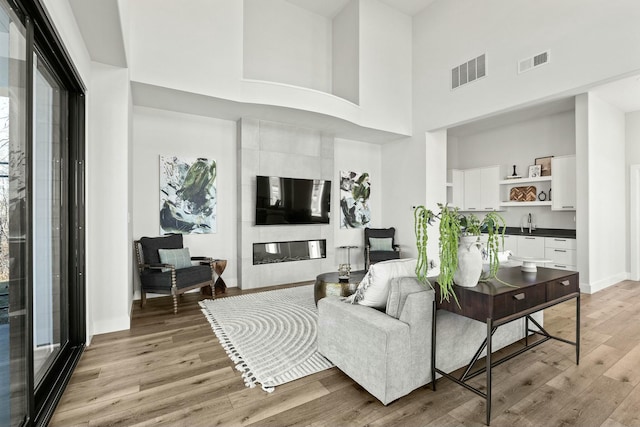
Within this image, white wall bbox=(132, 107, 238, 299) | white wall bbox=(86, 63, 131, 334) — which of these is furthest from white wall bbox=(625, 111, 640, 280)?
white wall bbox=(86, 63, 131, 334)

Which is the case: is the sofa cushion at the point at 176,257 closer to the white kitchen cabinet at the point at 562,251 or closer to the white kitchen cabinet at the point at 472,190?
the white kitchen cabinet at the point at 562,251

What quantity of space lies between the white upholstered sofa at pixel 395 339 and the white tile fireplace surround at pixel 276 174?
296 centimetres

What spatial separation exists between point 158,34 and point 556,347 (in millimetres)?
5498

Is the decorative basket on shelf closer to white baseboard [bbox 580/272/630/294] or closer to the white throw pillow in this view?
white baseboard [bbox 580/272/630/294]

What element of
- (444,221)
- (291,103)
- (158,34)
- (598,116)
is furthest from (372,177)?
(444,221)

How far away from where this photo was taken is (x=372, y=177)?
22.8 feet

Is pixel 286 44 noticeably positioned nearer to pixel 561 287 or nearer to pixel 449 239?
pixel 449 239

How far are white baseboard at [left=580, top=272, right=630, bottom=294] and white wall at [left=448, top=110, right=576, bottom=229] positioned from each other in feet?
3.34

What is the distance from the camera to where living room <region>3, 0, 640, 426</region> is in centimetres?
328

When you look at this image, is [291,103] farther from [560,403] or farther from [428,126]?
[560,403]

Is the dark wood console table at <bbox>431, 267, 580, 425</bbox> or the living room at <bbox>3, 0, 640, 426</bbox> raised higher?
the living room at <bbox>3, 0, 640, 426</bbox>

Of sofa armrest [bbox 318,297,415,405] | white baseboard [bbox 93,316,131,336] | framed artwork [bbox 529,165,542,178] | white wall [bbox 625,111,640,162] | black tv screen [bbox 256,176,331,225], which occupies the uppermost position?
white wall [bbox 625,111,640,162]

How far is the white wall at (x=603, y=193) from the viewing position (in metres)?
4.61

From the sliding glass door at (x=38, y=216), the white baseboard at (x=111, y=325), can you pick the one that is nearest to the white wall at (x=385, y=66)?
the sliding glass door at (x=38, y=216)
